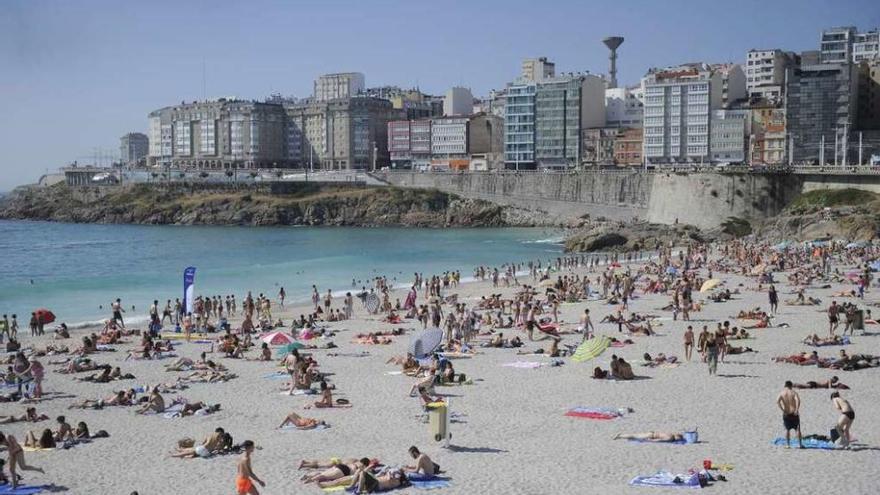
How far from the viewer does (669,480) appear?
11875 millimetres

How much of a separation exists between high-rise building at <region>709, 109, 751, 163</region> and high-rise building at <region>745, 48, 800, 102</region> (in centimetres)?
802

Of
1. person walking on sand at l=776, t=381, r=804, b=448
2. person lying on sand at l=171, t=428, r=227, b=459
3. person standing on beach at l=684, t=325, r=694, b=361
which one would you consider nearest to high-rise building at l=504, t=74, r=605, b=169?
person standing on beach at l=684, t=325, r=694, b=361

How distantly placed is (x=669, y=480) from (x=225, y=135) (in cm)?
13679

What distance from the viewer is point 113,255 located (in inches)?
2479

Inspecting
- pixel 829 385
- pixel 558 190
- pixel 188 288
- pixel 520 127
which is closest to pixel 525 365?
pixel 829 385

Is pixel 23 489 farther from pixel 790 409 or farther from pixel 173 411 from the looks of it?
pixel 790 409

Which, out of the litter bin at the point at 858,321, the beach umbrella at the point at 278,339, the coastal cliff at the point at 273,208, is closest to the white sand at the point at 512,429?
the beach umbrella at the point at 278,339

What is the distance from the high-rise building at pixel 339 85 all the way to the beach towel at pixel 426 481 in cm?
15958

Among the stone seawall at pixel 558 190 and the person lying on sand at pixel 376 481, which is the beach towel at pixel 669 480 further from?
the stone seawall at pixel 558 190

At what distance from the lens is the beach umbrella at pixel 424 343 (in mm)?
20031

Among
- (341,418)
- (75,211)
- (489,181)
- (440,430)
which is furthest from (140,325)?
(75,211)

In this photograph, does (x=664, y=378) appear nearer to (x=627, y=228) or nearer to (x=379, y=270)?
(x=379, y=270)

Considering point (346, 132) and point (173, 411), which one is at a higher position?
point (346, 132)

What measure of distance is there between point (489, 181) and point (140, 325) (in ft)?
203
